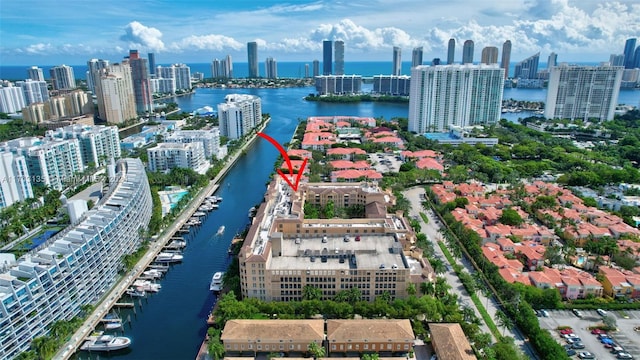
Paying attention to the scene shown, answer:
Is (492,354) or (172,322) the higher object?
(492,354)

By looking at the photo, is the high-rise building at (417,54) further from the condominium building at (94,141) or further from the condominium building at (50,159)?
the condominium building at (50,159)

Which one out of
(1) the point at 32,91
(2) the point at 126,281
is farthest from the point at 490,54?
(2) the point at 126,281

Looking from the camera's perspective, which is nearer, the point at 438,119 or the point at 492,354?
the point at 492,354

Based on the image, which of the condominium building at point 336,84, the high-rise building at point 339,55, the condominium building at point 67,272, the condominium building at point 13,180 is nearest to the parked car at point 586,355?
the condominium building at point 67,272

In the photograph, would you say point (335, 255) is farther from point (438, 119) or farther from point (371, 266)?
point (438, 119)

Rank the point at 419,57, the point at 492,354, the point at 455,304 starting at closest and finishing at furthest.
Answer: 1. the point at 492,354
2. the point at 455,304
3. the point at 419,57

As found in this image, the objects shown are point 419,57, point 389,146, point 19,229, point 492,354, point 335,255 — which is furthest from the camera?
point 419,57

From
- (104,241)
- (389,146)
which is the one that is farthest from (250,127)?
(104,241)

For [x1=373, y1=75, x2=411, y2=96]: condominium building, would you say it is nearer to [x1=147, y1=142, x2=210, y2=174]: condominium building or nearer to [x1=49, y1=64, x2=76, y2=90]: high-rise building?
[x1=147, y1=142, x2=210, y2=174]: condominium building
